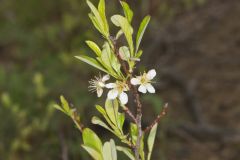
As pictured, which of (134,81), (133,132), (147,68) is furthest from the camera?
(147,68)

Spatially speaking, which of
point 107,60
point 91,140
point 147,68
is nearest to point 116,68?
point 107,60

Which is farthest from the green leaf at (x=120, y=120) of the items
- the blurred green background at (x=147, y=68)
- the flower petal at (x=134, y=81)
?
the blurred green background at (x=147, y=68)

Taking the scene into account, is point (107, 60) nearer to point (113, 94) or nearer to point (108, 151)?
point (113, 94)

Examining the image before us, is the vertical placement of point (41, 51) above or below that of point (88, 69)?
above

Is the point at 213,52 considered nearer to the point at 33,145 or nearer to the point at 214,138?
the point at 214,138

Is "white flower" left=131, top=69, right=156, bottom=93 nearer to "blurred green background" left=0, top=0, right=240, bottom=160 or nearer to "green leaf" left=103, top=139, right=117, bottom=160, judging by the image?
"green leaf" left=103, top=139, right=117, bottom=160

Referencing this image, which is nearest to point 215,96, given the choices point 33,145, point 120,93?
point 33,145

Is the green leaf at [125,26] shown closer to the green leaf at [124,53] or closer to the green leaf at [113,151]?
the green leaf at [124,53]
